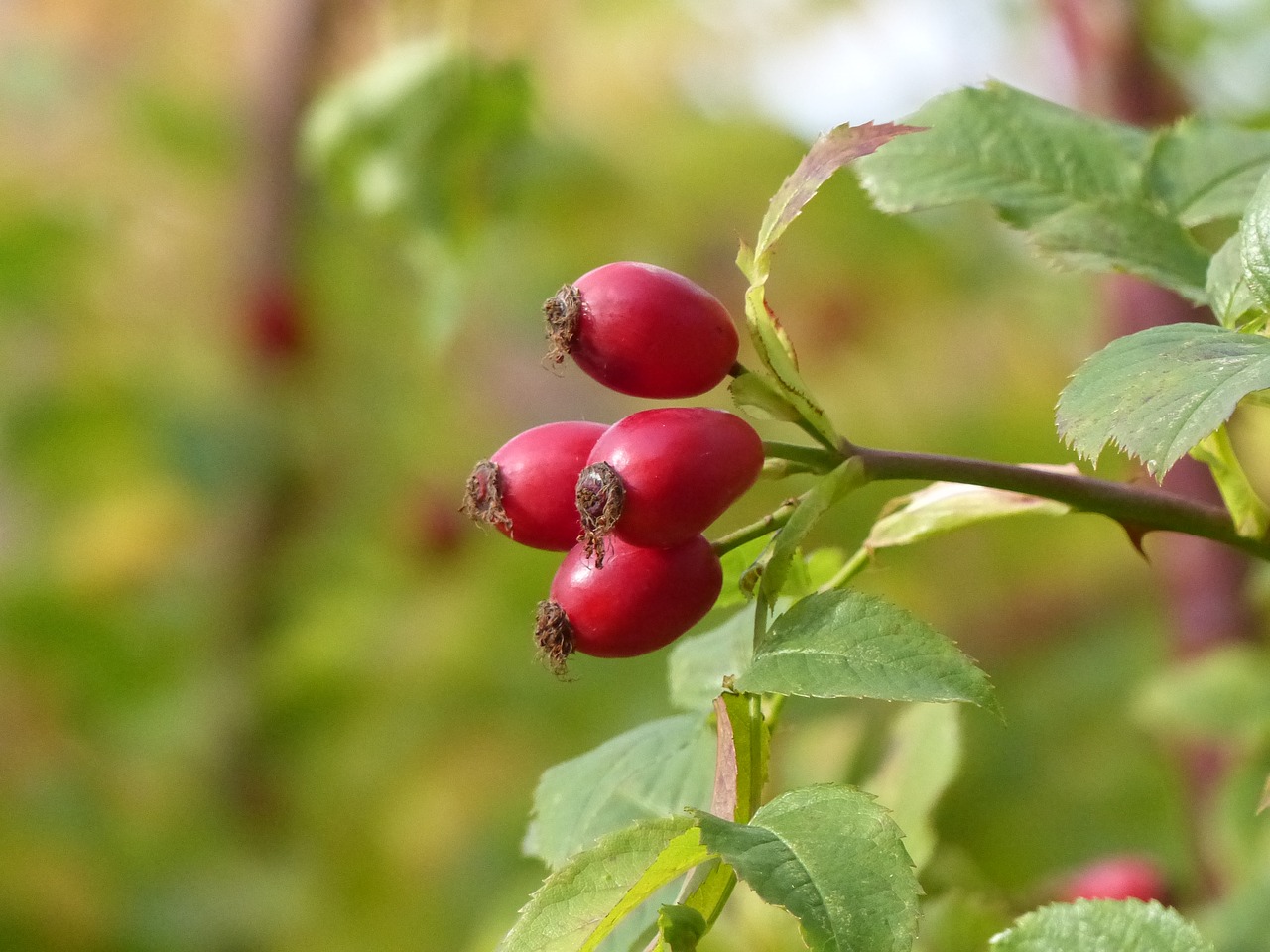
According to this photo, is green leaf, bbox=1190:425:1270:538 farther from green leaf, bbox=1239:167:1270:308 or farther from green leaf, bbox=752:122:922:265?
green leaf, bbox=752:122:922:265

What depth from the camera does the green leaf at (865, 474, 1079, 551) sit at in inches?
27.5

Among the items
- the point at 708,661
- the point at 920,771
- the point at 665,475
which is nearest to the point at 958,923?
the point at 920,771

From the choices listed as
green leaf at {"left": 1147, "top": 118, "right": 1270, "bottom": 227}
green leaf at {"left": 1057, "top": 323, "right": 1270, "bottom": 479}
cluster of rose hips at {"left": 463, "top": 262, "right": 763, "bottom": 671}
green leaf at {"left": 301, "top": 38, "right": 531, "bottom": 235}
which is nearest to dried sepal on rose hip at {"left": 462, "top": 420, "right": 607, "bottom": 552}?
cluster of rose hips at {"left": 463, "top": 262, "right": 763, "bottom": 671}

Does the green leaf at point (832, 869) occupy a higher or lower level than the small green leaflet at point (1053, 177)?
lower

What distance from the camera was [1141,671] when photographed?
99.7 inches

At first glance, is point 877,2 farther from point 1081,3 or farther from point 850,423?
point 1081,3

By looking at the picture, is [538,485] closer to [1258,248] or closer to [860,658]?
[860,658]

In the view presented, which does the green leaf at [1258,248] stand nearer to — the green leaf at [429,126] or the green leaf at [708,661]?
the green leaf at [708,661]

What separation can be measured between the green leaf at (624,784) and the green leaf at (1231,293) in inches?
14.5

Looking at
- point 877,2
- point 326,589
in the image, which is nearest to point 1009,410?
point 877,2

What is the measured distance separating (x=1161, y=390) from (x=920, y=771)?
1.60 ft

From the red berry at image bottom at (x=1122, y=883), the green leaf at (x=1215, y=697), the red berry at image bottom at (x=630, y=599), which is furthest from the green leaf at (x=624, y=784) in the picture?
the green leaf at (x=1215, y=697)

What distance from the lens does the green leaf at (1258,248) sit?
0.61 m

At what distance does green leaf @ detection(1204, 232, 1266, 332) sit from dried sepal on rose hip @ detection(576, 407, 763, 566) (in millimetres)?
283
